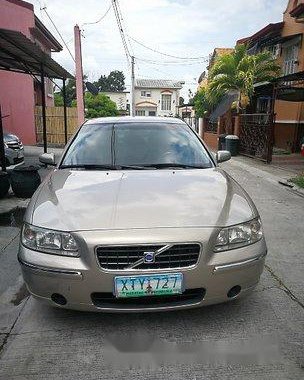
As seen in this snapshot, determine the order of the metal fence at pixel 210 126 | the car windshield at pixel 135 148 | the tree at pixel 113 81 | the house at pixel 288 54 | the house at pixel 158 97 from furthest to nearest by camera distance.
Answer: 1. the tree at pixel 113 81
2. the house at pixel 158 97
3. the metal fence at pixel 210 126
4. the house at pixel 288 54
5. the car windshield at pixel 135 148

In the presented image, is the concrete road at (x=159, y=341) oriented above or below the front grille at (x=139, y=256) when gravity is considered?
below

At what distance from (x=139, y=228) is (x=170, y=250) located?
0.26 m

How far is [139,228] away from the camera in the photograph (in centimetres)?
244

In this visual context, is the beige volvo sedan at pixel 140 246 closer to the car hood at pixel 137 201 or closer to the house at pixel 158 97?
the car hood at pixel 137 201

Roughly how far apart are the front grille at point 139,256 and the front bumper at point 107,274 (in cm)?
4

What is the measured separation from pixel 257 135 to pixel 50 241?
486 inches

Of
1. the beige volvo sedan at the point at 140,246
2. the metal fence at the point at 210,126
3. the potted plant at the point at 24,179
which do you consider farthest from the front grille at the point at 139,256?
the metal fence at the point at 210,126

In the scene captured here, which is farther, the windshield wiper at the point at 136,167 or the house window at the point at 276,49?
the house window at the point at 276,49

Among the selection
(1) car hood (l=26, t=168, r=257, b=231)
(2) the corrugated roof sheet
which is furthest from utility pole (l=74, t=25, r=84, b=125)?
(2) the corrugated roof sheet

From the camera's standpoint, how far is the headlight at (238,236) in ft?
8.38

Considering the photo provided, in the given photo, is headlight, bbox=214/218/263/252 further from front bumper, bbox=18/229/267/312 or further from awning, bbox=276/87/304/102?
awning, bbox=276/87/304/102

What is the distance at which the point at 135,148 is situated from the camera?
12.6 ft

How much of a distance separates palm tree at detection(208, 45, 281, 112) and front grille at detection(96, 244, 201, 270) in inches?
539

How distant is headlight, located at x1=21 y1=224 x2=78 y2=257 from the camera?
8.20 feet
